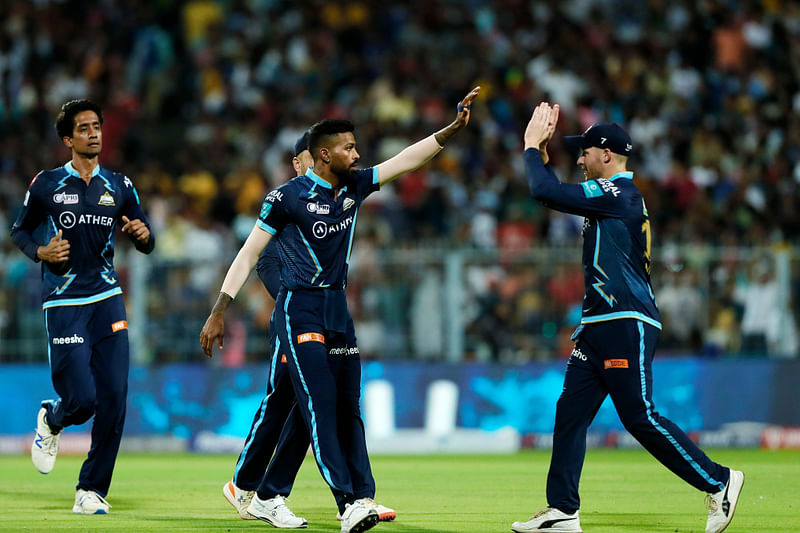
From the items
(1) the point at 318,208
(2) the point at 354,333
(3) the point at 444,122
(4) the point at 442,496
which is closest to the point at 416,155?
(1) the point at 318,208

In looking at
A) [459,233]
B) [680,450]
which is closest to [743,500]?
[680,450]

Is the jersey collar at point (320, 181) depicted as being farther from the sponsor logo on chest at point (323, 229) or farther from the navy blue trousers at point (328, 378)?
the navy blue trousers at point (328, 378)

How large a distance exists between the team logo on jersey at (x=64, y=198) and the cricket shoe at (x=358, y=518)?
3.65 meters

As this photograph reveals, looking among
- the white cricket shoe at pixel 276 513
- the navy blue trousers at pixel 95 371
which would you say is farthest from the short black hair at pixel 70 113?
the white cricket shoe at pixel 276 513

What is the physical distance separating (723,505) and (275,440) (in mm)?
3186

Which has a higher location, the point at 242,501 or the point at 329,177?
the point at 329,177

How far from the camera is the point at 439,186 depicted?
20.7m

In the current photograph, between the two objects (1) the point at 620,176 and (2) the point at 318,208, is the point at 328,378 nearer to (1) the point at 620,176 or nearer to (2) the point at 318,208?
(2) the point at 318,208

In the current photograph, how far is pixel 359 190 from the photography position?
8945mm

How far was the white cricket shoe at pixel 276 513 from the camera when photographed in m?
9.09

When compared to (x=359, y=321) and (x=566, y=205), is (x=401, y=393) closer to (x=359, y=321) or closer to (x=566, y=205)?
(x=359, y=321)

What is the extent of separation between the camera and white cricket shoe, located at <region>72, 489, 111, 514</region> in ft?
32.9

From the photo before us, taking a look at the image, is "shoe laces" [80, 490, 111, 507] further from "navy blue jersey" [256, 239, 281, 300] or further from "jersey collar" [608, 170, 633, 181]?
"jersey collar" [608, 170, 633, 181]

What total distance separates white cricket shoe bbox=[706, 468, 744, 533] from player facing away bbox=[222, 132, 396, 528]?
6.99ft
